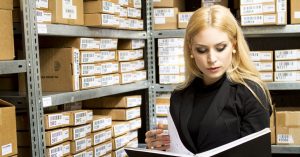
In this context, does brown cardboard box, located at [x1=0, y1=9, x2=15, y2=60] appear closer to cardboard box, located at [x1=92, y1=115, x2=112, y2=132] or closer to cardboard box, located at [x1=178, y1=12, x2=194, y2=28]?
cardboard box, located at [x1=92, y1=115, x2=112, y2=132]

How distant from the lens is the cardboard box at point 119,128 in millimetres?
2275

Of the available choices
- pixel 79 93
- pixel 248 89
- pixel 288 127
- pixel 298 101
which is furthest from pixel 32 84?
pixel 298 101

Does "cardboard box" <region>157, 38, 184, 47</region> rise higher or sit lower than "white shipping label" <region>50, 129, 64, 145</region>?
higher

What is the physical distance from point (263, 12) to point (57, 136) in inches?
54.7

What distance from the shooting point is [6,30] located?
1.47 metres

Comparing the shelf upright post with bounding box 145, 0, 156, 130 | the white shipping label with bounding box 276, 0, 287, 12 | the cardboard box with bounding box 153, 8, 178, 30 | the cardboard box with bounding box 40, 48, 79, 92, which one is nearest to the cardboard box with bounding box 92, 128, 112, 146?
the cardboard box with bounding box 40, 48, 79, 92

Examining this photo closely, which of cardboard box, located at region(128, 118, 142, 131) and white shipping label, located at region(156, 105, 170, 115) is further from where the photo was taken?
white shipping label, located at region(156, 105, 170, 115)

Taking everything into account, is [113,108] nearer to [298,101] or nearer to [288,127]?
[288,127]

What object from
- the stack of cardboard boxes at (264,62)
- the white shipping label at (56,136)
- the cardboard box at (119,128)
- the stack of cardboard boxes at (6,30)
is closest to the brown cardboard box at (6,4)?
the stack of cardboard boxes at (6,30)

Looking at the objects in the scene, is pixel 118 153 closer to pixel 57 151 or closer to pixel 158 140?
pixel 57 151

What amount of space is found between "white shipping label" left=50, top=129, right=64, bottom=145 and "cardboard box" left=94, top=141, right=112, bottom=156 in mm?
345

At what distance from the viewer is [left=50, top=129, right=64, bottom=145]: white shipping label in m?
1.70

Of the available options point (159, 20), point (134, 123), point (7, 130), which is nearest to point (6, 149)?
point (7, 130)

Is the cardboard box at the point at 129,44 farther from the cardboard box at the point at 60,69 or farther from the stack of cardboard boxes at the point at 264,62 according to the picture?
the stack of cardboard boxes at the point at 264,62
